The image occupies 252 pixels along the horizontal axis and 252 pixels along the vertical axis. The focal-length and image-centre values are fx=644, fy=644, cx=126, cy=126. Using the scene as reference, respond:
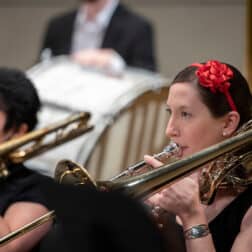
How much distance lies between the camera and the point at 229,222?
1144mm

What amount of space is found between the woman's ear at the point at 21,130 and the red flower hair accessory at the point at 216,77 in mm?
609

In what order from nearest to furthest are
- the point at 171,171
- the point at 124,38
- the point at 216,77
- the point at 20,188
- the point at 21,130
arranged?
the point at 171,171
the point at 216,77
the point at 20,188
the point at 21,130
the point at 124,38

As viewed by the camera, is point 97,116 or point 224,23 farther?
point 224,23

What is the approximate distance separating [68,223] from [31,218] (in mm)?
578

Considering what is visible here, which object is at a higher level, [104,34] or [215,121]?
[215,121]

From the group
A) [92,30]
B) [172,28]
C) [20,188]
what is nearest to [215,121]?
[20,188]

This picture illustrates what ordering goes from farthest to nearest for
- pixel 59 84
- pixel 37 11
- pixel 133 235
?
pixel 37 11 < pixel 59 84 < pixel 133 235

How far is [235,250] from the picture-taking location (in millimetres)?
1071

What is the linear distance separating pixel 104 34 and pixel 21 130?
123cm

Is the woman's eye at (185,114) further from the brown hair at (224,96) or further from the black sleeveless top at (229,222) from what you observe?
the black sleeveless top at (229,222)

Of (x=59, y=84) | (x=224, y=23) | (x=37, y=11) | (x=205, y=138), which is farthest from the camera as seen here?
(x=37, y=11)

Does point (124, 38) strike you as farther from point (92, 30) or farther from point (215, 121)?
point (215, 121)

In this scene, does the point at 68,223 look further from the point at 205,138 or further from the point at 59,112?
the point at 59,112

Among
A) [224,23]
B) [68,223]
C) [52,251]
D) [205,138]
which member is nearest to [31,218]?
[52,251]
